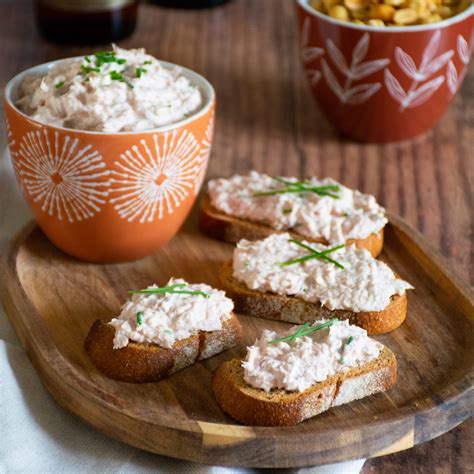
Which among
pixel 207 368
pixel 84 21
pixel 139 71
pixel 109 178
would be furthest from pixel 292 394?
pixel 84 21

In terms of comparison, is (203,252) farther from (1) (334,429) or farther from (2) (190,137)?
(1) (334,429)

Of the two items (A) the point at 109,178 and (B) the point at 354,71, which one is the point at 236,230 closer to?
(A) the point at 109,178

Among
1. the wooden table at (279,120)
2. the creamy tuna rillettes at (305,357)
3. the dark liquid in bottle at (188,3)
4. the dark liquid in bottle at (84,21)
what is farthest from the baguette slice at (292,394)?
the dark liquid in bottle at (188,3)

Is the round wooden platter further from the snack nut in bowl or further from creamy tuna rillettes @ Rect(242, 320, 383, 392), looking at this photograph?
the snack nut in bowl

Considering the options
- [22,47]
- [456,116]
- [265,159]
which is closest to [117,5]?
[22,47]

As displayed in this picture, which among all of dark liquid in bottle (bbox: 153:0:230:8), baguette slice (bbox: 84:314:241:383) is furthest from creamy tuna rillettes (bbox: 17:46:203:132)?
dark liquid in bottle (bbox: 153:0:230:8)

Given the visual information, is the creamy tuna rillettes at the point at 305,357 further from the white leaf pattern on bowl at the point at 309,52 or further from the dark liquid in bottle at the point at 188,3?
the dark liquid in bottle at the point at 188,3
